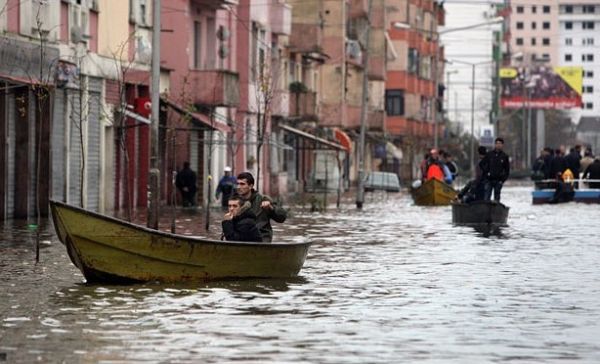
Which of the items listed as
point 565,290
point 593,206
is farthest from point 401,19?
point 565,290

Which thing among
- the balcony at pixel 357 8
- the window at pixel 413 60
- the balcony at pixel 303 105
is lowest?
the balcony at pixel 303 105

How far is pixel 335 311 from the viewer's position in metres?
19.8

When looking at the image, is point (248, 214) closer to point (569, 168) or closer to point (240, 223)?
point (240, 223)

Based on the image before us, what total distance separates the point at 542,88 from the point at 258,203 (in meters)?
170

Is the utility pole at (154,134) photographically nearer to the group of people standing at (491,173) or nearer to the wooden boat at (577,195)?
the group of people standing at (491,173)

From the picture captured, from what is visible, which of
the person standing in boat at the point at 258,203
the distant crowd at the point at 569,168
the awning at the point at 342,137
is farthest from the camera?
the awning at the point at 342,137

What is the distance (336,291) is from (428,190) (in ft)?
128

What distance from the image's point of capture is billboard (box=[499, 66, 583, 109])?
190 meters

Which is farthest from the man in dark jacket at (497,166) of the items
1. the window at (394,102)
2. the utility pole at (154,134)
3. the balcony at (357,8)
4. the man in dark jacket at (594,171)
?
the window at (394,102)

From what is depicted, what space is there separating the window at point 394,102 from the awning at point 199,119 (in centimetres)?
6750

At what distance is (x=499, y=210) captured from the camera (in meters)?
43.5

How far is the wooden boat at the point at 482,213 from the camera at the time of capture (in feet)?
142

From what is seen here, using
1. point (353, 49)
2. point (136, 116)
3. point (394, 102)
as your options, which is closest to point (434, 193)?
point (136, 116)

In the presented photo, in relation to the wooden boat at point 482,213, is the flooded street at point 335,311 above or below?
below
